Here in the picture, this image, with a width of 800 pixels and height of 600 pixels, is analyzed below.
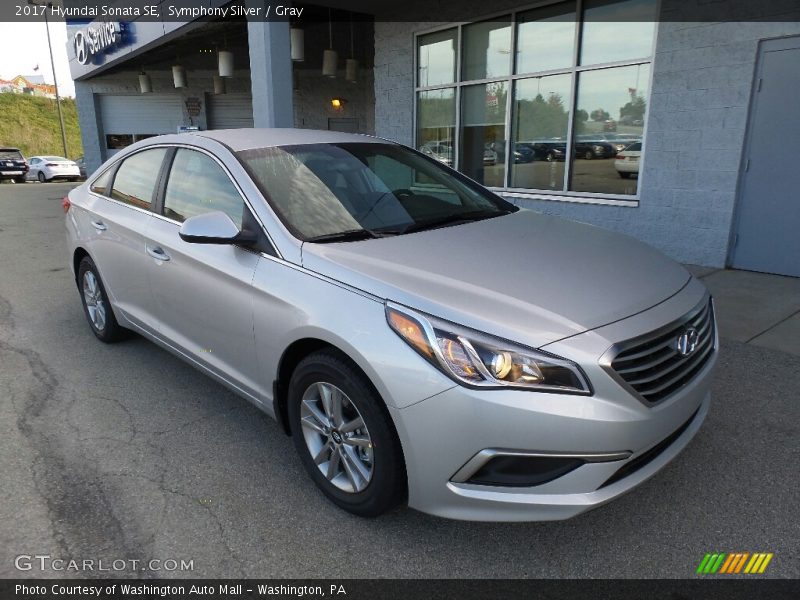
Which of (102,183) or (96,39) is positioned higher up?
(96,39)

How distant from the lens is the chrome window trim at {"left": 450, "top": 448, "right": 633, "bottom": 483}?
6.71 feet

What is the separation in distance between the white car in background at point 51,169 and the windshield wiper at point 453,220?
31287 millimetres

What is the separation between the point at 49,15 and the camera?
32594 mm

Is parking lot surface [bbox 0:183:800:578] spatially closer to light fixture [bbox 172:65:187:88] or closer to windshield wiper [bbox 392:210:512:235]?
windshield wiper [bbox 392:210:512:235]

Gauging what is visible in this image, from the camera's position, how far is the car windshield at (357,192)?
293 centimetres

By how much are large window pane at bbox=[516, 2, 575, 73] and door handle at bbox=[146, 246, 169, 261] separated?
6147mm

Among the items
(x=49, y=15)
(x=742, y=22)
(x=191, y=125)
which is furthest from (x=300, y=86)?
(x=49, y=15)

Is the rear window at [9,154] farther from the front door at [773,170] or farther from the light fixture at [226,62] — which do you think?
the front door at [773,170]

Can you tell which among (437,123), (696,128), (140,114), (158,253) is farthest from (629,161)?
(140,114)

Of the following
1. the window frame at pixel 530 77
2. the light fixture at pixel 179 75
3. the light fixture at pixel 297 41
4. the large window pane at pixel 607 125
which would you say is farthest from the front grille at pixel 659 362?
the light fixture at pixel 179 75

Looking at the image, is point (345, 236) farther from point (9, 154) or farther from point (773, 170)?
point (9, 154)

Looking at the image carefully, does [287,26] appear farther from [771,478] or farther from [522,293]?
[771,478]

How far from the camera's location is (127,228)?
390cm
